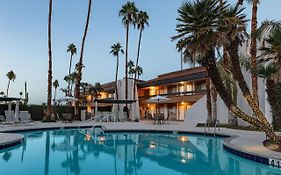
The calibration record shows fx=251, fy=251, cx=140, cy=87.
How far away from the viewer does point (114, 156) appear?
10453 mm

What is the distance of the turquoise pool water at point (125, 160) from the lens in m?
7.90

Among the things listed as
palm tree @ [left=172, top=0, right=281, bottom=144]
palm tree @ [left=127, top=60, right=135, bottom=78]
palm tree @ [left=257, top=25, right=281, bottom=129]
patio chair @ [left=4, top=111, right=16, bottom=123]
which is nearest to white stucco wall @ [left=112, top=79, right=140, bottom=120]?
palm tree @ [left=127, top=60, right=135, bottom=78]

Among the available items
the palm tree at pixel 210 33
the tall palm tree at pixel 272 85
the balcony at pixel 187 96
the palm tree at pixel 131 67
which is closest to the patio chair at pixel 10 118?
the balcony at pixel 187 96

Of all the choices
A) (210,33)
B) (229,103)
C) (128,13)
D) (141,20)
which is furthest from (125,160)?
(141,20)

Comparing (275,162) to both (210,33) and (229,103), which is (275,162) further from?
(210,33)

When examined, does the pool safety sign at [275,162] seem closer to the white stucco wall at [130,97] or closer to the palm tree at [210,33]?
the palm tree at [210,33]

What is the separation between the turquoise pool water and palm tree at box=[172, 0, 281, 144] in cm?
171

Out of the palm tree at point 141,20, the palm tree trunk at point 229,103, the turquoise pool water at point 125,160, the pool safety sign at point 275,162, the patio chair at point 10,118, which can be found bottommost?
the turquoise pool water at point 125,160

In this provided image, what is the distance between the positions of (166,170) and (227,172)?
193 centimetres

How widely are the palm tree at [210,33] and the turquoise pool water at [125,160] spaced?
5.61 feet

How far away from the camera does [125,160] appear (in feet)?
31.9

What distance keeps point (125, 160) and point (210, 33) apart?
5678 millimetres

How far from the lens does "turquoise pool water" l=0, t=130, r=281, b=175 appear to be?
7898 millimetres

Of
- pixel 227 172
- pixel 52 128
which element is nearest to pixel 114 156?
pixel 227 172
